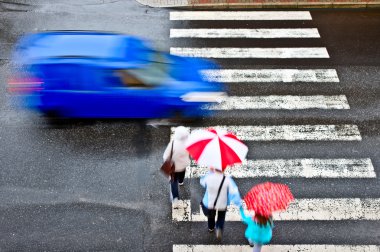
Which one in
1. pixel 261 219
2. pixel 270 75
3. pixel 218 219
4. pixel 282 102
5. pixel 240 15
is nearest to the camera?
pixel 261 219

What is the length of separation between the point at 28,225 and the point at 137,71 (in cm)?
367

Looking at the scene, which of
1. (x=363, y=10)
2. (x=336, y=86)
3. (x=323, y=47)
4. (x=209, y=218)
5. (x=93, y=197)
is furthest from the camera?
(x=363, y=10)

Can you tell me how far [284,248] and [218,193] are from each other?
1777 mm

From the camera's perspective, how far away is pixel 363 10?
51.0 ft

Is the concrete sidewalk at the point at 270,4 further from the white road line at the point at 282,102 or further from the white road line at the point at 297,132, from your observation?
the white road line at the point at 297,132

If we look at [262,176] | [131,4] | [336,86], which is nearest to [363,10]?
[336,86]

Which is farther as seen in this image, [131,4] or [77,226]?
[131,4]

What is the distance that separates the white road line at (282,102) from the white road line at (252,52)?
1741mm

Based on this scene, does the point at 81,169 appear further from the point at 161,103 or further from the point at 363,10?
the point at 363,10

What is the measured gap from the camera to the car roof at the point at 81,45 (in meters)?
11.0

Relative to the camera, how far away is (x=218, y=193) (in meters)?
8.11

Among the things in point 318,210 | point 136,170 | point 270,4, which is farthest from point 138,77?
point 270,4

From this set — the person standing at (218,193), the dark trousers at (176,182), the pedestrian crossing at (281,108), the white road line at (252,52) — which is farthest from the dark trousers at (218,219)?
the white road line at (252,52)

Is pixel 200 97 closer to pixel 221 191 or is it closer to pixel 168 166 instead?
pixel 168 166
